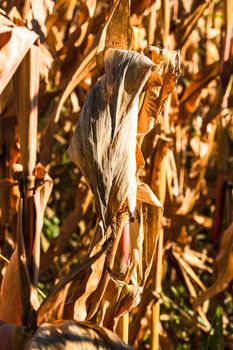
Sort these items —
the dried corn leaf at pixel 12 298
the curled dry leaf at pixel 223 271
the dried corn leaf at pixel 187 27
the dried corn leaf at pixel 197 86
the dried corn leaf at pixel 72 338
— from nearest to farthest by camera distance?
1. the dried corn leaf at pixel 72 338
2. the dried corn leaf at pixel 12 298
3. the curled dry leaf at pixel 223 271
4. the dried corn leaf at pixel 187 27
5. the dried corn leaf at pixel 197 86

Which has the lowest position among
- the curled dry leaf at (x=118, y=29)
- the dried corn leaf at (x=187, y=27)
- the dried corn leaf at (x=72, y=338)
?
the dried corn leaf at (x=72, y=338)

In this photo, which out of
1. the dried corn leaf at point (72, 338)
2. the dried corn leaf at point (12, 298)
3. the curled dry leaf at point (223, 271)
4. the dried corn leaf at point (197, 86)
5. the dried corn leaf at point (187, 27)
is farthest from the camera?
the dried corn leaf at point (197, 86)

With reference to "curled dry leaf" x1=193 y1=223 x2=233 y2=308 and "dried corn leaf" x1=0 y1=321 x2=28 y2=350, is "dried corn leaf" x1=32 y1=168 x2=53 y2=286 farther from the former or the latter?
"curled dry leaf" x1=193 y1=223 x2=233 y2=308

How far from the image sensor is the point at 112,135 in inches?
35.5

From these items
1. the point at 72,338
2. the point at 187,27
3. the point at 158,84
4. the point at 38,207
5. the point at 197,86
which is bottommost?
the point at 72,338

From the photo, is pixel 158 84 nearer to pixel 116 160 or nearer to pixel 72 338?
pixel 116 160

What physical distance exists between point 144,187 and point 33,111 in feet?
0.63

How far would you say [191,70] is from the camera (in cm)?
226

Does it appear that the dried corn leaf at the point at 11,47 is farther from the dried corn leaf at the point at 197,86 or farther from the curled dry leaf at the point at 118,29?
the dried corn leaf at the point at 197,86

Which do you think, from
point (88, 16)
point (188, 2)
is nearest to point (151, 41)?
point (88, 16)

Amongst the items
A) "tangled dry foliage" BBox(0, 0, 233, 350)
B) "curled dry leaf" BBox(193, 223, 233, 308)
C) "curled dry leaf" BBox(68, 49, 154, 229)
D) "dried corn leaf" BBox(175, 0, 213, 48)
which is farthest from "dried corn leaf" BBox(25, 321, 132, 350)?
"dried corn leaf" BBox(175, 0, 213, 48)

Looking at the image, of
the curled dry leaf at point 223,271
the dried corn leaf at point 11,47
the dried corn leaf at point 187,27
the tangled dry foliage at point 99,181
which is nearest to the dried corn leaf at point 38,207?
the tangled dry foliage at point 99,181

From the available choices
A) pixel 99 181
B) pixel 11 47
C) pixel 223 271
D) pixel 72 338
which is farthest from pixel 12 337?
pixel 223 271

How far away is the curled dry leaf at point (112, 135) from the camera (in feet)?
2.93
